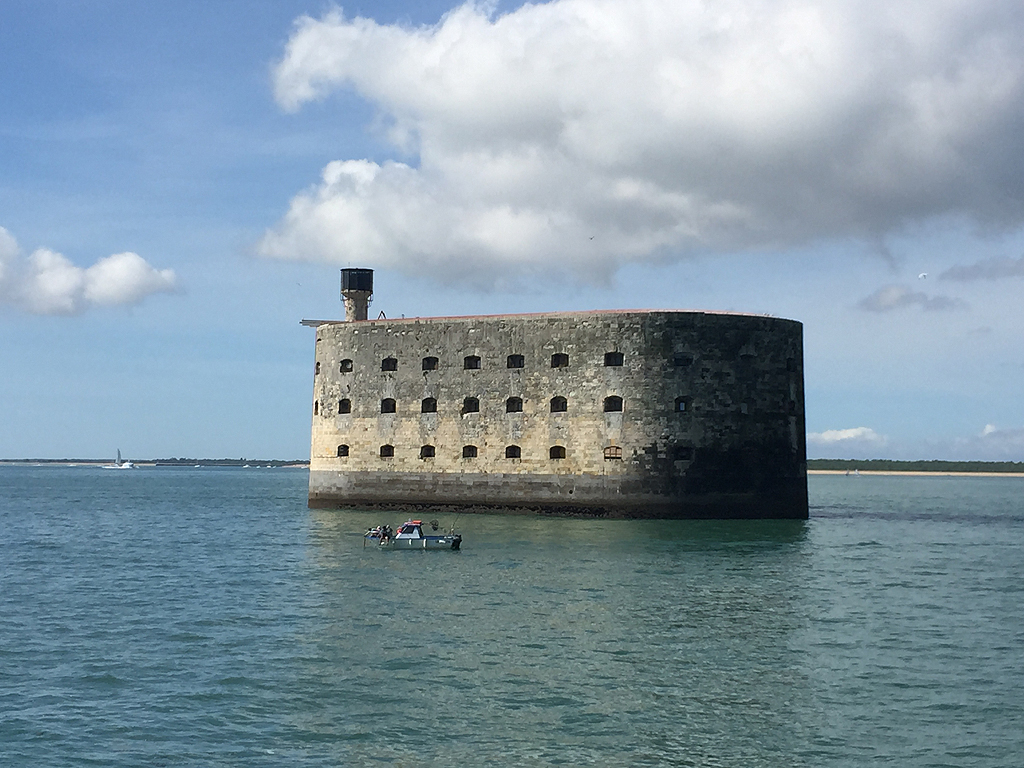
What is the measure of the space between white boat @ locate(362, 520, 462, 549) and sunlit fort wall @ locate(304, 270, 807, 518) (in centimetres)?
926

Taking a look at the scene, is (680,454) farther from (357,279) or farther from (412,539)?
(357,279)

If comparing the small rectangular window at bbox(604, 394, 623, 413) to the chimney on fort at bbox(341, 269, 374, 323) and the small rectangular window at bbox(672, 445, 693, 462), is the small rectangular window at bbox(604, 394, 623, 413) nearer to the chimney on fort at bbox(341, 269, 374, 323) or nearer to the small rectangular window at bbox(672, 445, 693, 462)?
the small rectangular window at bbox(672, 445, 693, 462)

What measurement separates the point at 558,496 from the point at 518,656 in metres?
25.5

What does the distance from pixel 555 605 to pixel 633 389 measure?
19.7 meters

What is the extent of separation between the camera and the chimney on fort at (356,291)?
5447 centimetres

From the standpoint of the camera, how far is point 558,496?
4450 centimetres

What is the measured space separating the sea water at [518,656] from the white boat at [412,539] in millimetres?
807

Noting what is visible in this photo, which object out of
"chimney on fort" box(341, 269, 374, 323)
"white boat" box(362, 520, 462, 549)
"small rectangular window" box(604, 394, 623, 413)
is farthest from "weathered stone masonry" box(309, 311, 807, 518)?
"white boat" box(362, 520, 462, 549)

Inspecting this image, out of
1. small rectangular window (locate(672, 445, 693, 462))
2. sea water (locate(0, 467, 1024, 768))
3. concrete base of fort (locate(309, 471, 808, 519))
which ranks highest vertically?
small rectangular window (locate(672, 445, 693, 462))

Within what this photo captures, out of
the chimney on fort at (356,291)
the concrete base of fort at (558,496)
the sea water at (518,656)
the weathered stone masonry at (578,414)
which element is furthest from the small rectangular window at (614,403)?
the chimney on fort at (356,291)

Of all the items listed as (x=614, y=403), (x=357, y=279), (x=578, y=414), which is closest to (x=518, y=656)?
(x=614, y=403)

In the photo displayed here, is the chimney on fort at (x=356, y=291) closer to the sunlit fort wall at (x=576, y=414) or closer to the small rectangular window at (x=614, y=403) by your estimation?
the sunlit fort wall at (x=576, y=414)

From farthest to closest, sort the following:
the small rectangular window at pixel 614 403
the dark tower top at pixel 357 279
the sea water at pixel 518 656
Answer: the dark tower top at pixel 357 279, the small rectangular window at pixel 614 403, the sea water at pixel 518 656

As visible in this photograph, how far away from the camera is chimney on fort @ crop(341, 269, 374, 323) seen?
54.5m
